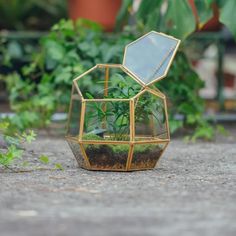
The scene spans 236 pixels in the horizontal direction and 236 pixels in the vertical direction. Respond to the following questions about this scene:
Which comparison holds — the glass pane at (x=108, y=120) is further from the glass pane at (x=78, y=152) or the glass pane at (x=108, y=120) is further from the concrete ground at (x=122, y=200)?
the concrete ground at (x=122, y=200)

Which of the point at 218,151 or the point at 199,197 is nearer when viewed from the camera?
the point at 199,197

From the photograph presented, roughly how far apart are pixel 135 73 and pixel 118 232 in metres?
1.25

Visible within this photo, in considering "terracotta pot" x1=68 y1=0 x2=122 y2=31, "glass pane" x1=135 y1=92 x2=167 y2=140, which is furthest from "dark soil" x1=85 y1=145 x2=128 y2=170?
"terracotta pot" x1=68 y1=0 x2=122 y2=31

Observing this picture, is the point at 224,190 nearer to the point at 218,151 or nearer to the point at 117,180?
the point at 117,180

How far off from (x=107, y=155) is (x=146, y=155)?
170 millimetres

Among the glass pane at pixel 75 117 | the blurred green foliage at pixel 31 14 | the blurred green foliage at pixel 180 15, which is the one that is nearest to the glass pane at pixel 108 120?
the glass pane at pixel 75 117

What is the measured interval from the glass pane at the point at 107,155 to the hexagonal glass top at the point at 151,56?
30cm

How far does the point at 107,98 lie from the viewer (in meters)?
3.30

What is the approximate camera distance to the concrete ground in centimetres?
220

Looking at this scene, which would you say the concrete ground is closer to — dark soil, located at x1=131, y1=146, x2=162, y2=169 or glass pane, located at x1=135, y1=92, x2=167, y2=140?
dark soil, located at x1=131, y1=146, x2=162, y2=169

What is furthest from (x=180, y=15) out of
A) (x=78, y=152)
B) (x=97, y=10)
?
(x=97, y=10)

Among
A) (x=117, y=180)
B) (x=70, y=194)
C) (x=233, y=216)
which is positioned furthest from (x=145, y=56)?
(x=233, y=216)

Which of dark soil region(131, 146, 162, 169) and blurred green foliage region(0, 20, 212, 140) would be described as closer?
dark soil region(131, 146, 162, 169)

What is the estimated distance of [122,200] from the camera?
2.61 metres
